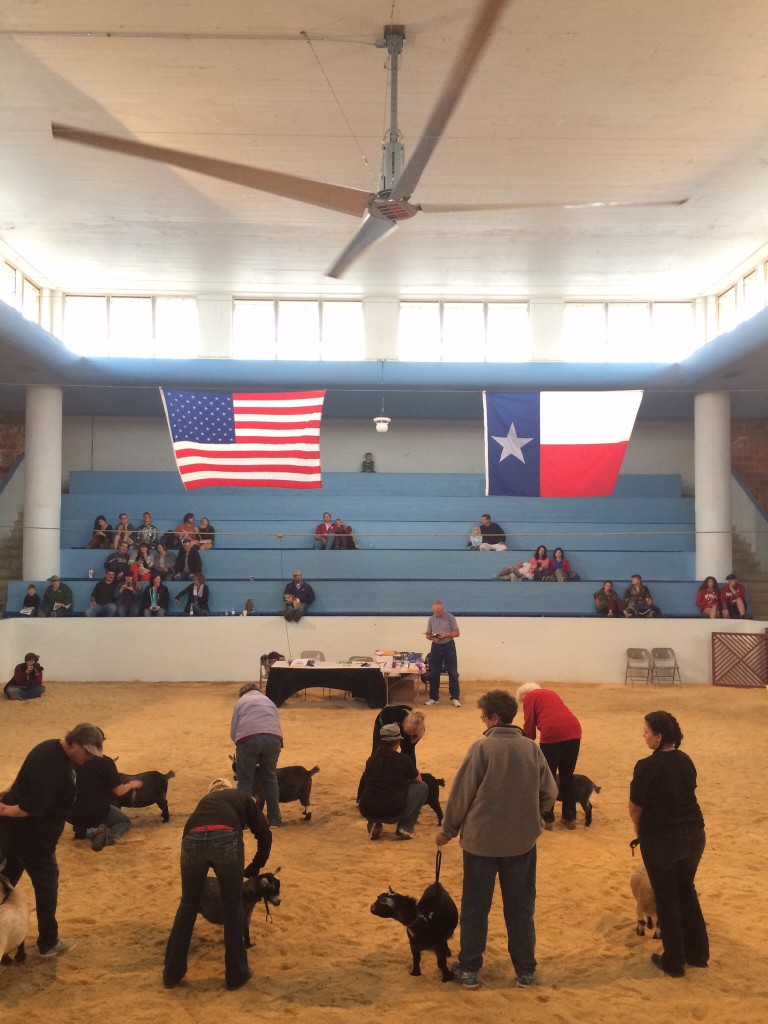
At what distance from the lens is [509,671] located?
18766 mm

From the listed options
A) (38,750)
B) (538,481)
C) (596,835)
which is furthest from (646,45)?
(38,750)

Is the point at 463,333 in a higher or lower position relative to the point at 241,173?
higher

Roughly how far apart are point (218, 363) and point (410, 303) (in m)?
4.79

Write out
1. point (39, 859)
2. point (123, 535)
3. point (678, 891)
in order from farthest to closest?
1. point (123, 535)
2. point (39, 859)
3. point (678, 891)

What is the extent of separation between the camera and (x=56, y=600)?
18.4 meters

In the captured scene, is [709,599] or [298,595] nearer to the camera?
[709,599]

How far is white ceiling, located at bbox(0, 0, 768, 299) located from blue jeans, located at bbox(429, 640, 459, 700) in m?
7.35

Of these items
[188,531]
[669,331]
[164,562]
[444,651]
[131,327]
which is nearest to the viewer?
[444,651]

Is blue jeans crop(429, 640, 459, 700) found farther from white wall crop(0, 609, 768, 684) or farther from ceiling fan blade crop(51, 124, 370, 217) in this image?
ceiling fan blade crop(51, 124, 370, 217)

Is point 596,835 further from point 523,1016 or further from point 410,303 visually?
point 410,303

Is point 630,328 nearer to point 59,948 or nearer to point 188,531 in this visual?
point 188,531

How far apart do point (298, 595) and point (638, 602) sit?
7127 mm

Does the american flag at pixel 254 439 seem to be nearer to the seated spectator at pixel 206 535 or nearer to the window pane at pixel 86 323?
the seated spectator at pixel 206 535

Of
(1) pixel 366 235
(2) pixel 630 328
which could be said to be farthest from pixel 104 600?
(2) pixel 630 328
